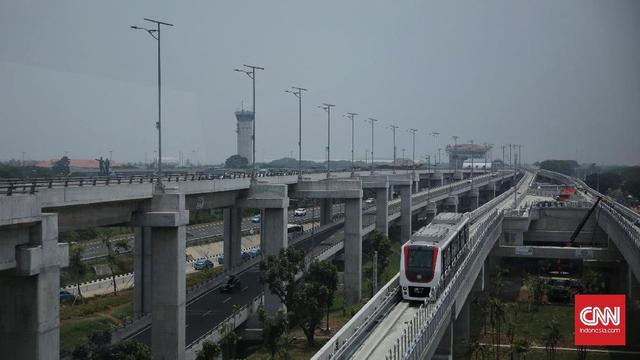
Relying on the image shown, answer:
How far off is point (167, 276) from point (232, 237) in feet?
74.9

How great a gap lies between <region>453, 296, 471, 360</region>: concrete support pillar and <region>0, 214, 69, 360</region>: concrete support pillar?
80.5 feet

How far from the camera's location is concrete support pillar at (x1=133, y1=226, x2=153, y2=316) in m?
42.6

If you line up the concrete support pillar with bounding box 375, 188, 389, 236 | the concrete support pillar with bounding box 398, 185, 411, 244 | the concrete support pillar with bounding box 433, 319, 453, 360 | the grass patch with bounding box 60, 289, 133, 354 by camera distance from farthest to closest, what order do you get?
the concrete support pillar with bounding box 398, 185, 411, 244 < the concrete support pillar with bounding box 375, 188, 389, 236 < the grass patch with bounding box 60, 289, 133, 354 < the concrete support pillar with bounding box 433, 319, 453, 360

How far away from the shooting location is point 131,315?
148 feet

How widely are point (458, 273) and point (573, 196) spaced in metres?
80.4

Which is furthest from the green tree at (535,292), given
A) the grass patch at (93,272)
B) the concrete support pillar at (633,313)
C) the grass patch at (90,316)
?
the grass patch at (93,272)

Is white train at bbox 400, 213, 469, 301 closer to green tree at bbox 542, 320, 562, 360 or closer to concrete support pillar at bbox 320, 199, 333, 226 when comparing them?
green tree at bbox 542, 320, 562, 360

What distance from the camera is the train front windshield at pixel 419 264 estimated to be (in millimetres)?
29547

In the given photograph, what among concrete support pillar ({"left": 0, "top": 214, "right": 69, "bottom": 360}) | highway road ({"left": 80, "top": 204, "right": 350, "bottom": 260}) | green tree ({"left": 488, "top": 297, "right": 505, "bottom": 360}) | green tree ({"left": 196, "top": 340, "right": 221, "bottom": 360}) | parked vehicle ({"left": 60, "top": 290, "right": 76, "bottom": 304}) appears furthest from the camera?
highway road ({"left": 80, "top": 204, "right": 350, "bottom": 260})

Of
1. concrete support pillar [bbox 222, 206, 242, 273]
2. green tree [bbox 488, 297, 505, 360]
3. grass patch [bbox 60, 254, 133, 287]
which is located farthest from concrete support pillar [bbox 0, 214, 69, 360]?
grass patch [bbox 60, 254, 133, 287]

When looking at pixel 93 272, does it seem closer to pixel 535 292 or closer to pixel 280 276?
pixel 280 276

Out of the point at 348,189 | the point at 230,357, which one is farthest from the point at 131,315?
the point at 348,189

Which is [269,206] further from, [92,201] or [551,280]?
[551,280]

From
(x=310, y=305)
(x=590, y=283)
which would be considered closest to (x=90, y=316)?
(x=310, y=305)
